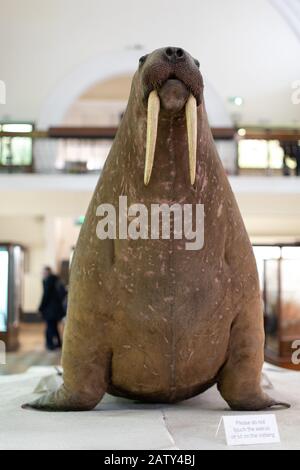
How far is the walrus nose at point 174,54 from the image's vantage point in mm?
2125

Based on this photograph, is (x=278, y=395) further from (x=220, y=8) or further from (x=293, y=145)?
(x=220, y=8)

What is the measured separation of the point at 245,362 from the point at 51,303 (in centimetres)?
692

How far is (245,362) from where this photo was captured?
2660 millimetres

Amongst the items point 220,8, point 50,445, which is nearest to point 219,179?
point 50,445

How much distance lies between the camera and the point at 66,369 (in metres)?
2.68

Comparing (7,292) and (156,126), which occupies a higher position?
(156,126)

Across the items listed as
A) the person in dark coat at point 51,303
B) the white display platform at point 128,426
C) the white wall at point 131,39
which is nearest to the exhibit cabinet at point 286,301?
the person in dark coat at point 51,303

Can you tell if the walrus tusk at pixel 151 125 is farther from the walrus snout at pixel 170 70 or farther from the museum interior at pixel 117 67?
the museum interior at pixel 117 67
